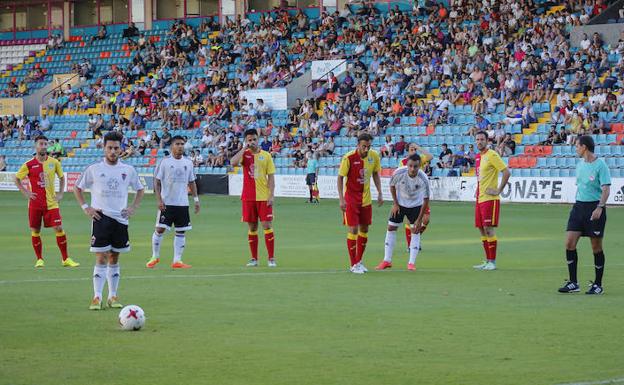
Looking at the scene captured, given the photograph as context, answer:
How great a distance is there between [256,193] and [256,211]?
0.30 metres

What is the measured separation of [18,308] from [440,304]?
186 inches

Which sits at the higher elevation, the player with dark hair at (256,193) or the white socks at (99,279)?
the player with dark hair at (256,193)

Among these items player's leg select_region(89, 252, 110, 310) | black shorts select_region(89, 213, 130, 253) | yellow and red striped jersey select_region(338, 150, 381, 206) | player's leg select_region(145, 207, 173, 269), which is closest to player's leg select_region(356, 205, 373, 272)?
yellow and red striped jersey select_region(338, 150, 381, 206)

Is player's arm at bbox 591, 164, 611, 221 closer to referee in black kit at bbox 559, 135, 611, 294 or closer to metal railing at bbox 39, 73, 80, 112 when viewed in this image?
referee in black kit at bbox 559, 135, 611, 294

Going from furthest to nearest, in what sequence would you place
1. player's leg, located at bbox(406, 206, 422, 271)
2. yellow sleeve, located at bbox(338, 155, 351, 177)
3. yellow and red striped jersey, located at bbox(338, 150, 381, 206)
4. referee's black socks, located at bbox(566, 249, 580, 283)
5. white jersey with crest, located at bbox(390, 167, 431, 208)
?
1. white jersey with crest, located at bbox(390, 167, 431, 208)
2. player's leg, located at bbox(406, 206, 422, 271)
3. yellow and red striped jersey, located at bbox(338, 150, 381, 206)
4. yellow sleeve, located at bbox(338, 155, 351, 177)
5. referee's black socks, located at bbox(566, 249, 580, 283)

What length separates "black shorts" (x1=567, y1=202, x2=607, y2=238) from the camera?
14.0 m

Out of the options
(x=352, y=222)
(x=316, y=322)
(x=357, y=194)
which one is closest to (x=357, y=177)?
(x=357, y=194)

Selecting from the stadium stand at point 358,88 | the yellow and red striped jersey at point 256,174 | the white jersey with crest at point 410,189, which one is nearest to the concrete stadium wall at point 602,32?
the stadium stand at point 358,88

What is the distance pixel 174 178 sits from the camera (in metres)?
18.2

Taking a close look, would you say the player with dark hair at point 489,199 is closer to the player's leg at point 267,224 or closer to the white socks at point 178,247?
the player's leg at point 267,224

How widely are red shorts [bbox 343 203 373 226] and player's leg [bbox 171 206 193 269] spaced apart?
2.76 metres

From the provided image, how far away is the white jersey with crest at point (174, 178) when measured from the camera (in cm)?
1822

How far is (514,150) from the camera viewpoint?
39688 millimetres

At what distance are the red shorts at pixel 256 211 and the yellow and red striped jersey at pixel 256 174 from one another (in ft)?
0.26
